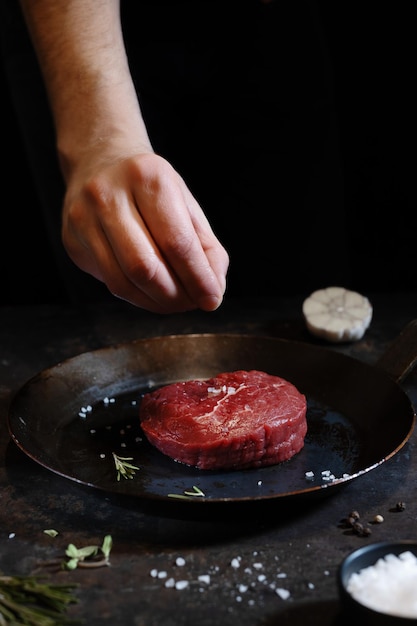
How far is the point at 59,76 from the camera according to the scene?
2.89m

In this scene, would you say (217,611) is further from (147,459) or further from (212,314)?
(212,314)

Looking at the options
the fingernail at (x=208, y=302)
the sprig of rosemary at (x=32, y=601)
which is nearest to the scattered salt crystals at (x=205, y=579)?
the sprig of rosemary at (x=32, y=601)

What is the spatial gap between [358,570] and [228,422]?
70 cm

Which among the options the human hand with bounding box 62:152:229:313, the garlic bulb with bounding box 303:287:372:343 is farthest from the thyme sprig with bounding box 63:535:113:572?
the garlic bulb with bounding box 303:287:372:343

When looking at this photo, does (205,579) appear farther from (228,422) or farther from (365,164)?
(365,164)

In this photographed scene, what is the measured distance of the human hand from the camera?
220 cm

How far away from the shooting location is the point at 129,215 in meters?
2.22

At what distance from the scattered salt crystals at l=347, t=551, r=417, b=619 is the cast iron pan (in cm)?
29

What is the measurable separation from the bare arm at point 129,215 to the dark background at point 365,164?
2067 mm

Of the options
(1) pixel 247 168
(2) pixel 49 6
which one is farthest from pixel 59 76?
(1) pixel 247 168

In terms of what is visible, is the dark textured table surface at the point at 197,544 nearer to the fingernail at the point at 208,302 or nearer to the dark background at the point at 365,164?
the fingernail at the point at 208,302

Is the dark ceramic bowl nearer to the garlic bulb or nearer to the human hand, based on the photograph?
the human hand

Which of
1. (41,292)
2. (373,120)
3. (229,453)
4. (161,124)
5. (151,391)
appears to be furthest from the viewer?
(41,292)

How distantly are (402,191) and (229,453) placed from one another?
119 inches
